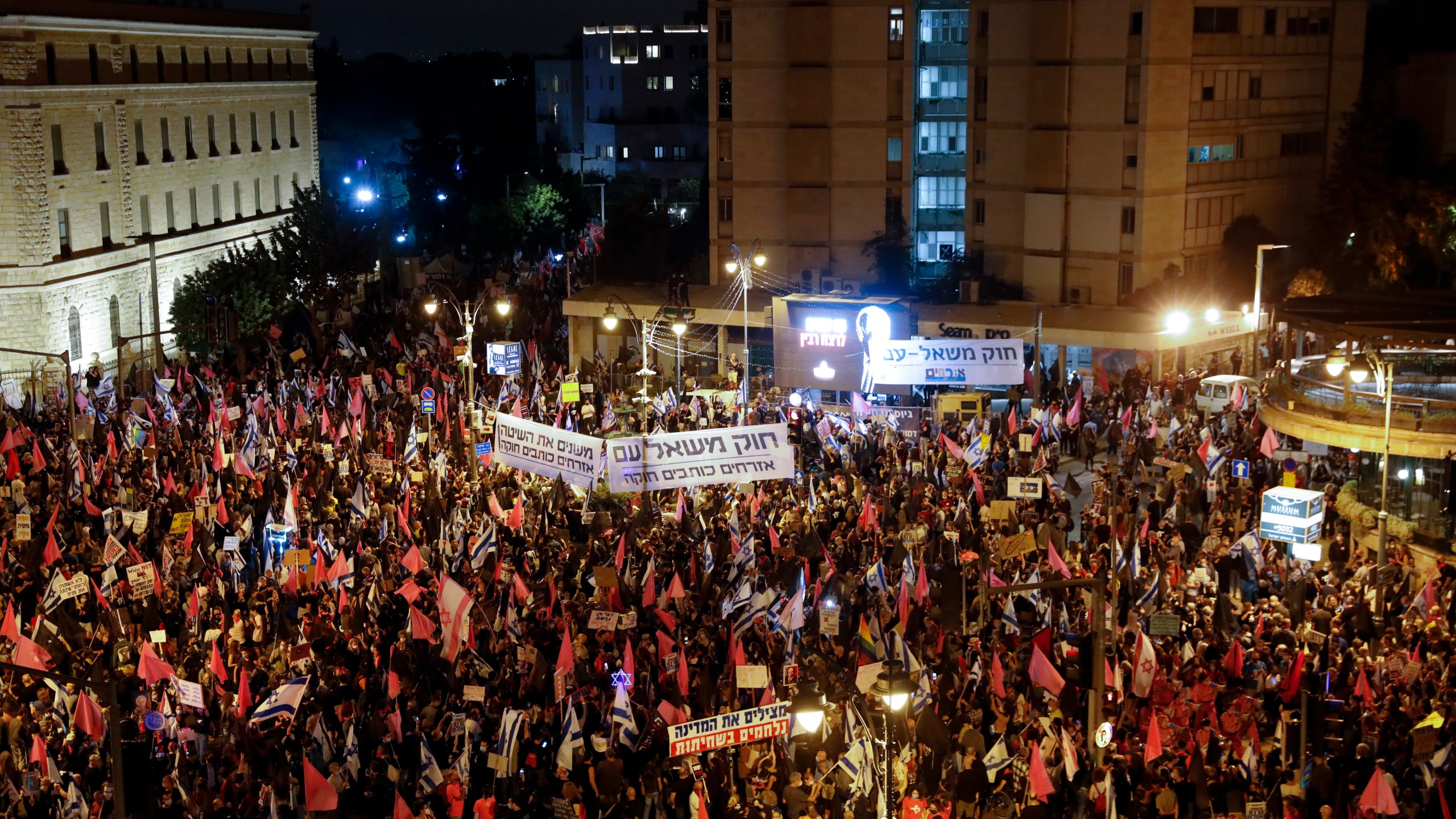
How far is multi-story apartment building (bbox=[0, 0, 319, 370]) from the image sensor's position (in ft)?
167

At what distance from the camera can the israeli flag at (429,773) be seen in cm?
1778

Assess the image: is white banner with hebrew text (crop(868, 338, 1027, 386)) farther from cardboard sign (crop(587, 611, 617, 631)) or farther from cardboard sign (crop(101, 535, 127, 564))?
cardboard sign (crop(101, 535, 127, 564))

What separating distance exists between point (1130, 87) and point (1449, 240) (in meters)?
12.4

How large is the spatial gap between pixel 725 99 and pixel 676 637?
40280 millimetres

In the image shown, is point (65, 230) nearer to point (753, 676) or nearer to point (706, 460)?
point (706, 460)

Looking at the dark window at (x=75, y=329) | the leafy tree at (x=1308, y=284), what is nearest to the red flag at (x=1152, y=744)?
the leafy tree at (x=1308, y=284)

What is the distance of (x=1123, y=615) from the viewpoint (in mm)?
22953

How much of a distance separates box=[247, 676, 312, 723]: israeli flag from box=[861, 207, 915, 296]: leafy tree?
39.0 meters

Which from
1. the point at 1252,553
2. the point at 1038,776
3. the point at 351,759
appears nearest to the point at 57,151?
the point at 351,759

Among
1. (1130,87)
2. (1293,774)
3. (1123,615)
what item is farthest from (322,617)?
(1130,87)

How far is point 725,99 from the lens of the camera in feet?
195

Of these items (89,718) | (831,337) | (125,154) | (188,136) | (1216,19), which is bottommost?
(89,718)

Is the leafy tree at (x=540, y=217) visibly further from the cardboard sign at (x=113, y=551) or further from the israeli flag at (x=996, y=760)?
the israeli flag at (x=996, y=760)

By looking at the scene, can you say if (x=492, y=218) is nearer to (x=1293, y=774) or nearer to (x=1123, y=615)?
(x=1123, y=615)
